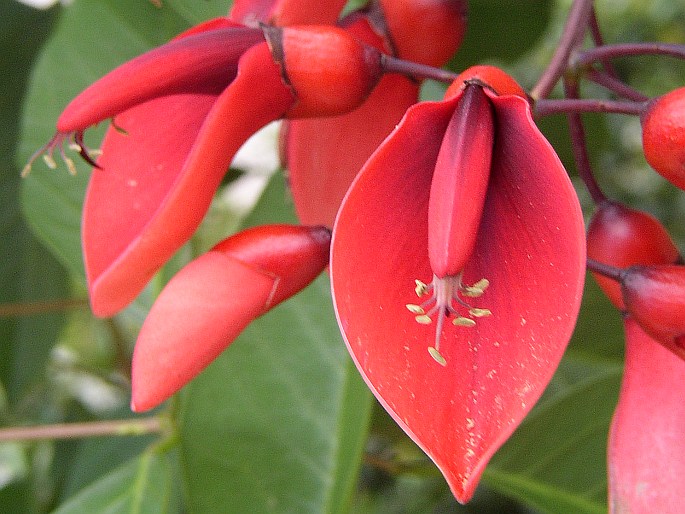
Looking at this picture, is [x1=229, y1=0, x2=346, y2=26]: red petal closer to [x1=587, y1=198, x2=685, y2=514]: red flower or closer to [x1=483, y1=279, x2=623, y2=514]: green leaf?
[x1=587, y1=198, x2=685, y2=514]: red flower

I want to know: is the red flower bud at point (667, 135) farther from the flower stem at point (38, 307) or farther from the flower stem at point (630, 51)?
the flower stem at point (38, 307)

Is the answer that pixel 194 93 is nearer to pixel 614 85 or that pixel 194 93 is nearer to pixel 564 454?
pixel 614 85


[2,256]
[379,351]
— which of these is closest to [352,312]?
[379,351]

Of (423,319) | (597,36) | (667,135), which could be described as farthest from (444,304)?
(597,36)

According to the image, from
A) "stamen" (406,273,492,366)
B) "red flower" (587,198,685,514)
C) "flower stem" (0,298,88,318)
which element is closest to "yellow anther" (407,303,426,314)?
"stamen" (406,273,492,366)

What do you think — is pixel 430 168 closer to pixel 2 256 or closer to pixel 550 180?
pixel 550 180

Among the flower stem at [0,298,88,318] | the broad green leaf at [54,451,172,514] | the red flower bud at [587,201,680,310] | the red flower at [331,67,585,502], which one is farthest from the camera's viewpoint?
the flower stem at [0,298,88,318]
